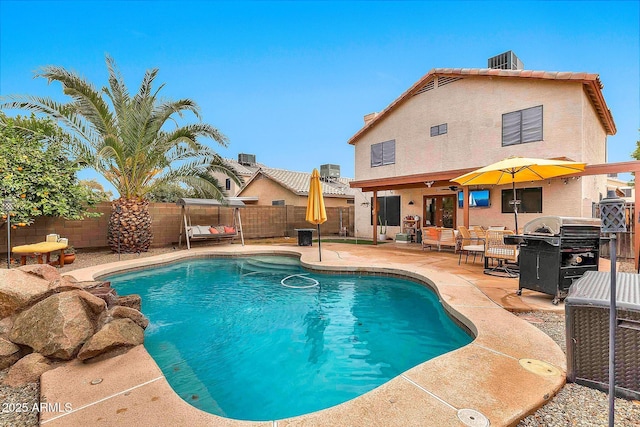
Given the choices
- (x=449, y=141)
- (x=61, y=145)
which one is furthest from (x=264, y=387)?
(x=449, y=141)

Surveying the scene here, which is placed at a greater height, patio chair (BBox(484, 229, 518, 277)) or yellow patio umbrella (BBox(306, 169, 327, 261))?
yellow patio umbrella (BBox(306, 169, 327, 261))

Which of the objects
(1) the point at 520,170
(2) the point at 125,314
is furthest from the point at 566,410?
(1) the point at 520,170

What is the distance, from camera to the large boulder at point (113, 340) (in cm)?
306

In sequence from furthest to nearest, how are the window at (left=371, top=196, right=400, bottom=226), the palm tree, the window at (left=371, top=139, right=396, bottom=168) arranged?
1. the window at (left=371, top=196, right=400, bottom=226)
2. the window at (left=371, top=139, right=396, bottom=168)
3. the palm tree

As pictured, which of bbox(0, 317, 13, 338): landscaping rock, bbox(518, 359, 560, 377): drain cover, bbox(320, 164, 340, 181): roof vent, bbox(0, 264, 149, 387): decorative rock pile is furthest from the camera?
bbox(320, 164, 340, 181): roof vent

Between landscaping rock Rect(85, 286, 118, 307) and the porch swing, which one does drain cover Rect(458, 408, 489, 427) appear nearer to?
landscaping rock Rect(85, 286, 118, 307)

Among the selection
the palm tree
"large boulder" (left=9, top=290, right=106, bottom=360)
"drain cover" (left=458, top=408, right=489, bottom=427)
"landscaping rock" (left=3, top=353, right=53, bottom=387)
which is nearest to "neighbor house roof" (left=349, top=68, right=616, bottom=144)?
the palm tree

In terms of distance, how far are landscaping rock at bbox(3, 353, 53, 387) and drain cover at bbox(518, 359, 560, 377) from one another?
4.56 meters

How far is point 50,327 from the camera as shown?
3188 mm

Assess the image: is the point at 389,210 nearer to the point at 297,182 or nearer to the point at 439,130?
the point at 439,130

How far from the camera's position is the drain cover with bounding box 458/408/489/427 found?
1974 mm

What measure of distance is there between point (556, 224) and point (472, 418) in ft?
13.2

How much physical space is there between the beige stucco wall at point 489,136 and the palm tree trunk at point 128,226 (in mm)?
10052

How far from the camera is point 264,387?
10.5 ft
